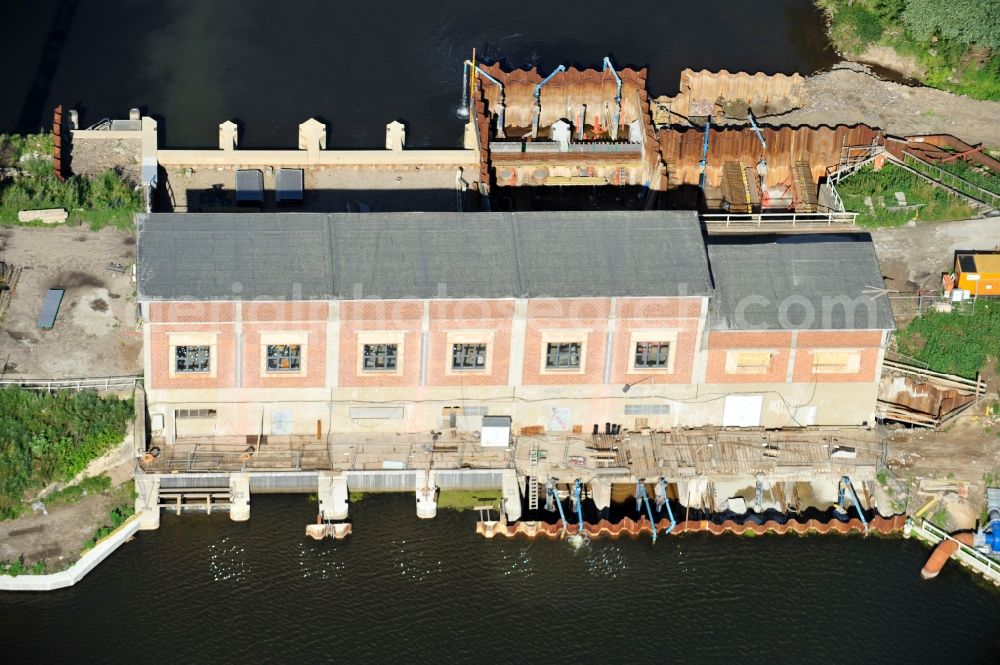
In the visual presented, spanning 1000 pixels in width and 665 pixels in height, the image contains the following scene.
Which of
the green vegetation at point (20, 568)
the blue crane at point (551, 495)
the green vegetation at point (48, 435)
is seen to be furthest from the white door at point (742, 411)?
the green vegetation at point (20, 568)

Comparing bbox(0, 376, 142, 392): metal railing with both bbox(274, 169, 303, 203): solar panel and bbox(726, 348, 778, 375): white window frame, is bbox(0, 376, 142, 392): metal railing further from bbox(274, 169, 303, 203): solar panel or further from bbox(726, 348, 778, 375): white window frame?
bbox(726, 348, 778, 375): white window frame

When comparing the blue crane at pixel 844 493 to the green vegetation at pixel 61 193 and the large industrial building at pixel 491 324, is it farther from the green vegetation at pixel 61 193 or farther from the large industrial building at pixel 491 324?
the green vegetation at pixel 61 193

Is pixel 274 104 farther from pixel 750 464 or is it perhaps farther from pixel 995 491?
pixel 995 491

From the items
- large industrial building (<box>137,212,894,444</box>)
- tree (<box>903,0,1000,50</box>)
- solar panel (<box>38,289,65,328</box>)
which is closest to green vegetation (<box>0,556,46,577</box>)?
large industrial building (<box>137,212,894,444</box>)

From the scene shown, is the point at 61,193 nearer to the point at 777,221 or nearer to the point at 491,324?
the point at 491,324

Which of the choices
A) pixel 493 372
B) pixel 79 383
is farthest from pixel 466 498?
pixel 79 383
